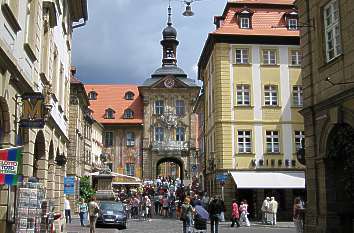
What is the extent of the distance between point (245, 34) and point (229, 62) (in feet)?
7.59

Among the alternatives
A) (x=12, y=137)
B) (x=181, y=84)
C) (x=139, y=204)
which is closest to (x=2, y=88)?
(x=12, y=137)

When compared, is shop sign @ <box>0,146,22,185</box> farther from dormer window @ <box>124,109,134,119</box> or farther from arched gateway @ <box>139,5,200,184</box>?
dormer window @ <box>124,109,134,119</box>

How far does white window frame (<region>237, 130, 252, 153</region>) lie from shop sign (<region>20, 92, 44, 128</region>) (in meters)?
26.1

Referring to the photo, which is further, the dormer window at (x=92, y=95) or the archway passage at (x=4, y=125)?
the dormer window at (x=92, y=95)

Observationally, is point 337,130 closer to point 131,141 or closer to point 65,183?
point 65,183

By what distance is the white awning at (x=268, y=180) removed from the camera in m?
34.8

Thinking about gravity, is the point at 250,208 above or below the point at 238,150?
below

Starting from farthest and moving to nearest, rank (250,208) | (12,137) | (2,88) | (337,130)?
(250,208), (337,130), (12,137), (2,88)

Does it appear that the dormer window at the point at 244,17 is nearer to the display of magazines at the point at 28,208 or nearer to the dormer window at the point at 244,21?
the dormer window at the point at 244,21

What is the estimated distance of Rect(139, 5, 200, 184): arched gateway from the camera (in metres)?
74.6

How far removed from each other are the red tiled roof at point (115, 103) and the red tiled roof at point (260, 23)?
39.5 meters

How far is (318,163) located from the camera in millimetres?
18609

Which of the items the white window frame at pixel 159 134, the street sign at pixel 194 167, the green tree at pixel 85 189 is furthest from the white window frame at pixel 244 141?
the white window frame at pixel 159 134

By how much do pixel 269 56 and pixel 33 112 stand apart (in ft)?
92.8
